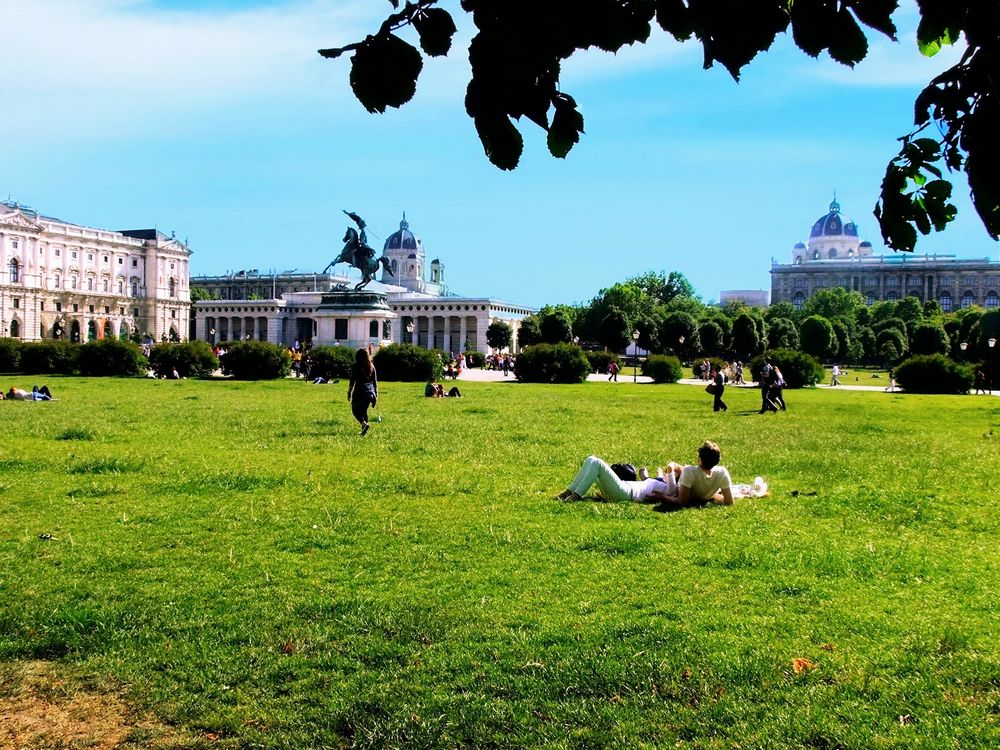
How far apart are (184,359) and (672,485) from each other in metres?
32.9

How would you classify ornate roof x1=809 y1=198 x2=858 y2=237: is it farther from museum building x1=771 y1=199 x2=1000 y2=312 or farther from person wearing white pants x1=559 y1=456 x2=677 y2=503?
person wearing white pants x1=559 y1=456 x2=677 y2=503

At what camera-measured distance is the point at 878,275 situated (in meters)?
137

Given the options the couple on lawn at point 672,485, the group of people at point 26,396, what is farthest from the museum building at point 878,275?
the couple on lawn at point 672,485

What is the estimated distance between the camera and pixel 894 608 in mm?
5312

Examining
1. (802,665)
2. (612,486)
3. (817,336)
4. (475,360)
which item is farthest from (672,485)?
(817,336)

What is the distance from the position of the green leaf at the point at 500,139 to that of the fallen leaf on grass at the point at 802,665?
3.01 m

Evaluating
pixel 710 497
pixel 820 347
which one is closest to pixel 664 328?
pixel 820 347

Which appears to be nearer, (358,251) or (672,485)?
(672,485)

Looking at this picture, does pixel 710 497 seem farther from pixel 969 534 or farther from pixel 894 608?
pixel 894 608

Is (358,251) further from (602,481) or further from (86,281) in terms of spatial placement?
(86,281)

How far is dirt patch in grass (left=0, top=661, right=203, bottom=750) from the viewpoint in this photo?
3680 millimetres

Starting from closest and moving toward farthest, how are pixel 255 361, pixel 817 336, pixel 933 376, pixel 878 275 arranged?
pixel 933 376
pixel 255 361
pixel 817 336
pixel 878 275

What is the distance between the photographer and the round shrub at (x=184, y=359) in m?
38.0

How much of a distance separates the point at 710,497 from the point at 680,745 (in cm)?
518
